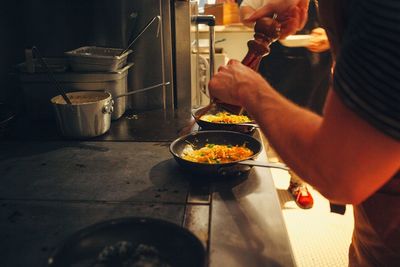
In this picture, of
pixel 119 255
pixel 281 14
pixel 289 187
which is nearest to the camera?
pixel 119 255

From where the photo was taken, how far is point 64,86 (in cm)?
193

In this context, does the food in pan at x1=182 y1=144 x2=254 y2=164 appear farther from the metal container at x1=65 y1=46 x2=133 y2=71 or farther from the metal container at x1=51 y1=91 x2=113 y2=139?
the metal container at x1=65 y1=46 x2=133 y2=71

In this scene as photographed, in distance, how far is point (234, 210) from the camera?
112 cm

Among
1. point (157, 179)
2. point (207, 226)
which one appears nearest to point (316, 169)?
point (207, 226)

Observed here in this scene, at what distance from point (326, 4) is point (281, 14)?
46cm

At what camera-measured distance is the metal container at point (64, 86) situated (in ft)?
6.21

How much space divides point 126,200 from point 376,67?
82cm

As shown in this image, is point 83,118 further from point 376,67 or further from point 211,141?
point 376,67

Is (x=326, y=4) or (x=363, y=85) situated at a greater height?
(x=326, y=4)

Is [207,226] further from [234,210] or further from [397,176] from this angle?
[397,176]

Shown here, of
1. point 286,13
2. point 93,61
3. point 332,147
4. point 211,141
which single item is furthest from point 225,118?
point 332,147

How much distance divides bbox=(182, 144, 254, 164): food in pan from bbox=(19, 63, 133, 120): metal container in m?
0.62

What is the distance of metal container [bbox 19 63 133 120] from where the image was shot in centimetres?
189

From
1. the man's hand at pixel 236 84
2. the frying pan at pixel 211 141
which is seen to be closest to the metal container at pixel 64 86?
the frying pan at pixel 211 141
